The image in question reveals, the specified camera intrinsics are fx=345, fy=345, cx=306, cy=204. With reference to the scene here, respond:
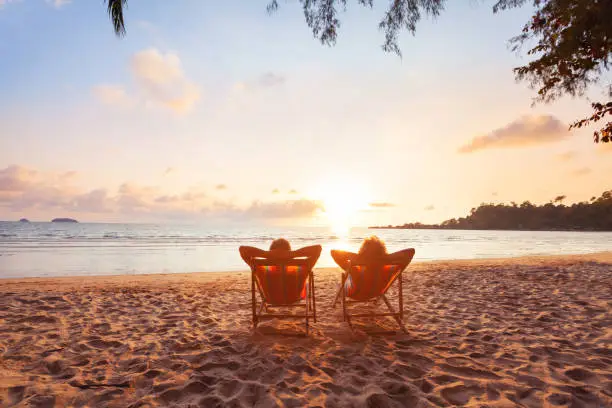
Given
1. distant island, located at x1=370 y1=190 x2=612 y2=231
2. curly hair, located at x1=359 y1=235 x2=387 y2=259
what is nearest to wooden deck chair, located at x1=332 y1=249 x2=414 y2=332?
curly hair, located at x1=359 y1=235 x2=387 y2=259

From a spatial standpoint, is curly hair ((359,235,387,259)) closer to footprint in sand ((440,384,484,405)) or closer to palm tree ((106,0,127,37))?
footprint in sand ((440,384,484,405))

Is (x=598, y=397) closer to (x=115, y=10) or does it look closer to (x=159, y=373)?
(x=159, y=373)

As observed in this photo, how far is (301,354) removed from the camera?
11.0ft

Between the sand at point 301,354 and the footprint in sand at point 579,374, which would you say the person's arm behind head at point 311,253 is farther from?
the footprint in sand at point 579,374

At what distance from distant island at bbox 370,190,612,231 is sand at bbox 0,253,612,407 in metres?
91.1

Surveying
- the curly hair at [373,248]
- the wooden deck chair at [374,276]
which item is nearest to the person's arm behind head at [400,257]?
the wooden deck chair at [374,276]

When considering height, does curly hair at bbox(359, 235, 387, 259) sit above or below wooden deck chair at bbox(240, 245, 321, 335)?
above

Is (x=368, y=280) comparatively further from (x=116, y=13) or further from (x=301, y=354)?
(x=116, y=13)

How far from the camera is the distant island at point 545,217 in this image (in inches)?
2990

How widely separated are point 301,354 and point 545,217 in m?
99.4

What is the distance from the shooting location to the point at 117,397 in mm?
2473

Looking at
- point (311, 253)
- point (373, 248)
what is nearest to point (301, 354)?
point (311, 253)

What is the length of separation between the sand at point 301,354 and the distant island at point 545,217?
299 feet

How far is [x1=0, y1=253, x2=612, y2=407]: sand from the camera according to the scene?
2502 millimetres
